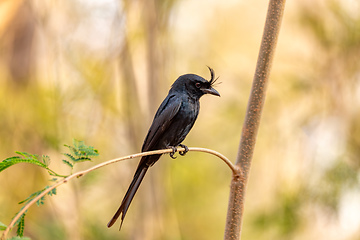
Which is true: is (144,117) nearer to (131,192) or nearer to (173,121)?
(173,121)

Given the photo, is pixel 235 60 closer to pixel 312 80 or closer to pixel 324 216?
pixel 312 80

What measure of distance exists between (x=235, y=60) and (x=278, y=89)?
116 inches

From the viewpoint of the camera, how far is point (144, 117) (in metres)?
5.76

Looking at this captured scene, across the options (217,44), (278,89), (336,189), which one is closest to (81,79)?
(278,89)

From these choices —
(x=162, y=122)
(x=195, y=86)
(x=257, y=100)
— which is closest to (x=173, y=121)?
(x=162, y=122)

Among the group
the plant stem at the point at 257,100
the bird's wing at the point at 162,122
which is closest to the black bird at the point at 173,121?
the bird's wing at the point at 162,122

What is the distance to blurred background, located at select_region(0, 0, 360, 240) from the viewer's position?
18.0ft

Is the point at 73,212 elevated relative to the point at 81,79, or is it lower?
lower

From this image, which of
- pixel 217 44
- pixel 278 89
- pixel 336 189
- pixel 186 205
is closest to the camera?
pixel 336 189

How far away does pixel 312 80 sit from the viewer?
20.2ft

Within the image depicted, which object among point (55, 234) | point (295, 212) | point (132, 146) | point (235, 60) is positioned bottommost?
point (55, 234)

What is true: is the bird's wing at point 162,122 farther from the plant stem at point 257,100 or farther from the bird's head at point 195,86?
the plant stem at point 257,100

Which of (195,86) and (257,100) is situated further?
(195,86)

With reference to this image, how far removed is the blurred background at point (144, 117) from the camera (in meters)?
5.49
